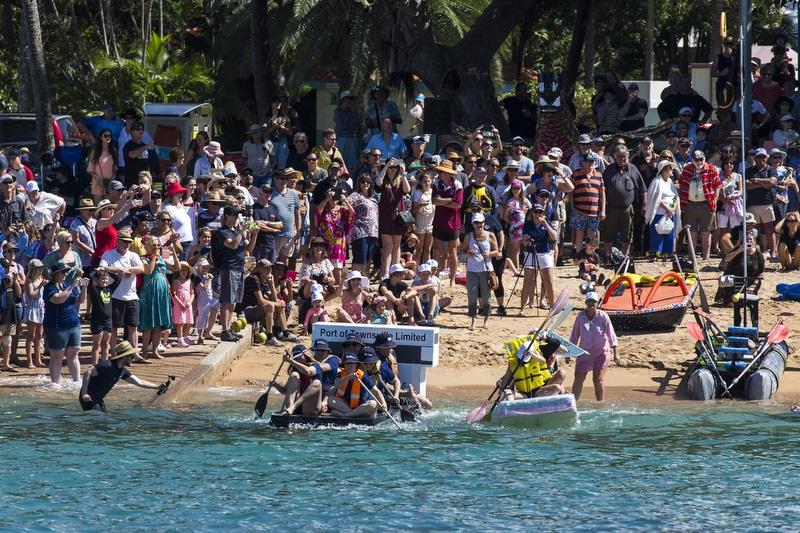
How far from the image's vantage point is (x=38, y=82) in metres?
27.2

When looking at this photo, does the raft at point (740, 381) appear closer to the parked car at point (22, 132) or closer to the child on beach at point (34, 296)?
the child on beach at point (34, 296)

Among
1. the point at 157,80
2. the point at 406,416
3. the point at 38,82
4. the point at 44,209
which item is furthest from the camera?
the point at 157,80

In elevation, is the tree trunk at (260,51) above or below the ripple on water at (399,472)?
above

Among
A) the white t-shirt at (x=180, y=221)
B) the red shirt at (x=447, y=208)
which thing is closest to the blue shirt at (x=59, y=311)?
the white t-shirt at (x=180, y=221)

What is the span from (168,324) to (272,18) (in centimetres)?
1724

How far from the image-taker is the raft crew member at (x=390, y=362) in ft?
60.1

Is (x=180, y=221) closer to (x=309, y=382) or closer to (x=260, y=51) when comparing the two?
(x=309, y=382)

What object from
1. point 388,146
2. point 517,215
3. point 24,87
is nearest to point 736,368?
point 517,215

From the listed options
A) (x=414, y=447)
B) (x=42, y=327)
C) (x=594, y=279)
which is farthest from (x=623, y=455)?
(x=42, y=327)

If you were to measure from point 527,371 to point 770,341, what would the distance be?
403cm

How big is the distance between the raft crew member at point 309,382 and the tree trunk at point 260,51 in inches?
533

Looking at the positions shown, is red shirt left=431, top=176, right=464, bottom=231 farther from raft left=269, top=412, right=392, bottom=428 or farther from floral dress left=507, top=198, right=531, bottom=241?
raft left=269, top=412, right=392, bottom=428

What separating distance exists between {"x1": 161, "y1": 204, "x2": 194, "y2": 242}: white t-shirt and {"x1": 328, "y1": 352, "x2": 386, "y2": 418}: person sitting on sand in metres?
4.27

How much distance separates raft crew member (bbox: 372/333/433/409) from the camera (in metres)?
18.3
